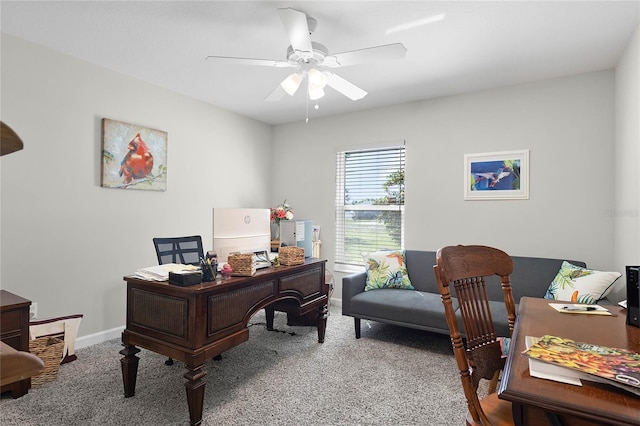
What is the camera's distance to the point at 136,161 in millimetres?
3553

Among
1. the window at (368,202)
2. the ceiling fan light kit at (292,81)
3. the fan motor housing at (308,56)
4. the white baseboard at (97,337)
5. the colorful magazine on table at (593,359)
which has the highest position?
the fan motor housing at (308,56)

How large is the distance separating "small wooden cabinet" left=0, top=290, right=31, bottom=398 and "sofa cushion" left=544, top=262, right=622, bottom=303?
4.05m

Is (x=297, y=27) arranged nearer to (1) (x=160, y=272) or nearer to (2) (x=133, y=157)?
(1) (x=160, y=272)

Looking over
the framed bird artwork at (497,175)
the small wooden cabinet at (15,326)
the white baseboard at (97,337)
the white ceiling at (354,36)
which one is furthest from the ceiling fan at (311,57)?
the white baseboard at (97,337)

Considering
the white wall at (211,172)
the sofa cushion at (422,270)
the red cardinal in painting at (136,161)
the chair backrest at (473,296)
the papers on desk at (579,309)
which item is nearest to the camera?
the chair backrest at (473,296)

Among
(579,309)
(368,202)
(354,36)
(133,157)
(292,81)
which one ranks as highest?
(354,36)

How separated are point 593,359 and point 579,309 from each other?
0.79m

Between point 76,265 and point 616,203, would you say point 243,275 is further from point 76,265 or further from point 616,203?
point 616,203

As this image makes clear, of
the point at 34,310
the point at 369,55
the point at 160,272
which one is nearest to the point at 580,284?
the point at 369,55

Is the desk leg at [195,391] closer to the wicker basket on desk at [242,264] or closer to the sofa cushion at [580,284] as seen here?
the wicker basket on desk at [242,264]

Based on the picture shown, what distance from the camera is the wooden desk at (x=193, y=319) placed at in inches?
76.9

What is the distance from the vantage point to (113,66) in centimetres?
327

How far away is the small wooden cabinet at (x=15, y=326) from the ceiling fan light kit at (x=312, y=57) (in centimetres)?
213

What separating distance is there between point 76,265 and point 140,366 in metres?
1.14
